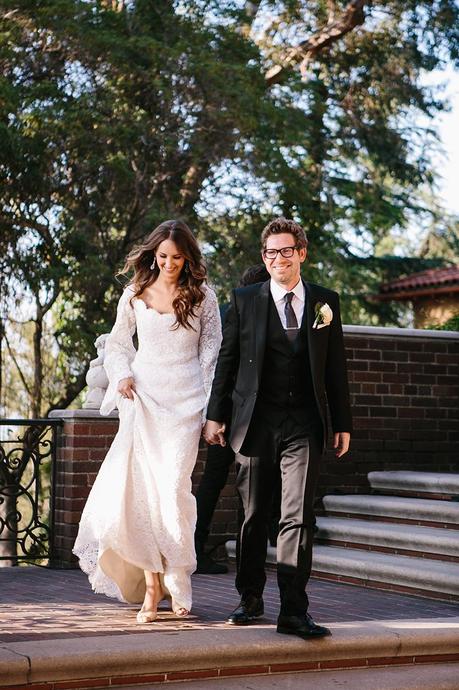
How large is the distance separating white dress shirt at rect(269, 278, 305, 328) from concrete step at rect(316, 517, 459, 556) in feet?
9.23

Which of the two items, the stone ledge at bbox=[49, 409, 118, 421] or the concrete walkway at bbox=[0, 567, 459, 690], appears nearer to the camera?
the concrete walkway at bbox=[0, 567, 459, 690]

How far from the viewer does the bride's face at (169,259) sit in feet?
22.0

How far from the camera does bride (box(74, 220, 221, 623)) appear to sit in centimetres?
661

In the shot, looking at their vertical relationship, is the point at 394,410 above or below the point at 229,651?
above

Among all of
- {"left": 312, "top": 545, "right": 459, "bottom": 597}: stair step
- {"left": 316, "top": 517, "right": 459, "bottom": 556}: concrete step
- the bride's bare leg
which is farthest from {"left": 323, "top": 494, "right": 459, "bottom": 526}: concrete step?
the bride's bare leg

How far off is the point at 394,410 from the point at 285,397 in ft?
16.6

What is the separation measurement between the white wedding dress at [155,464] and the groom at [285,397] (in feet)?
1.59

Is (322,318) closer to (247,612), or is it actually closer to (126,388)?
(126,388)

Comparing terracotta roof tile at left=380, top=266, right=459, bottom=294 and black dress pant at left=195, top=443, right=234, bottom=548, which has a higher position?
terracotta roof tile at left=380, top=266, right=459, bottom=294

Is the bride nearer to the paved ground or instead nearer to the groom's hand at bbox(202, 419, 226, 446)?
the paved ground

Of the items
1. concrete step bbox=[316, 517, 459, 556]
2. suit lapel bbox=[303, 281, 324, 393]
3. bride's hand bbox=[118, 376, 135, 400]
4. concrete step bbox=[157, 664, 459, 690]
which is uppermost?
suit lapel bbox=[303, 281, 324, 393]

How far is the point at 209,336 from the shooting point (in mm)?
6863

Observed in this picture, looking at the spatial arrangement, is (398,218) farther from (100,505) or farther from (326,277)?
(100,505)

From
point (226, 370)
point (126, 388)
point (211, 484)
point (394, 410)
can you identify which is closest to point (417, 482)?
point (394, 410)
